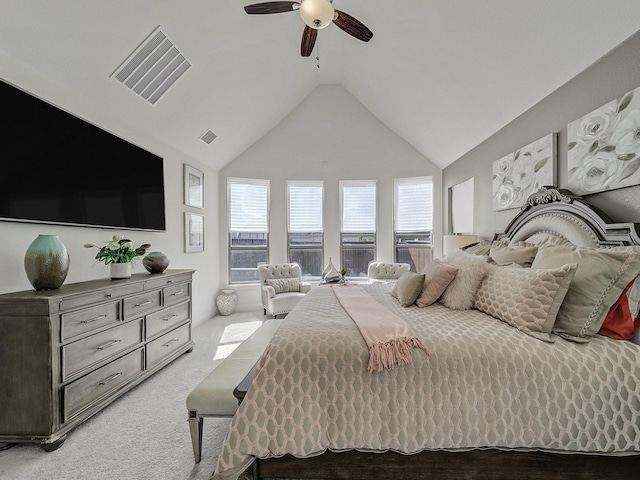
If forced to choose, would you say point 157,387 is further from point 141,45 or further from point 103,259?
point 141,45

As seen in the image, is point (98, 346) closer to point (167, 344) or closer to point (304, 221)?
point (167, 344)

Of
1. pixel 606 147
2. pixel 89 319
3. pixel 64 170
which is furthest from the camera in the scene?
pixel 64 170

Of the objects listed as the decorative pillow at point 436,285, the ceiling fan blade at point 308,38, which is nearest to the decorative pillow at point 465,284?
the decorative pillow at point 436,285

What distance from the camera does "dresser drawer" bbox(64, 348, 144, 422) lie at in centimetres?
185

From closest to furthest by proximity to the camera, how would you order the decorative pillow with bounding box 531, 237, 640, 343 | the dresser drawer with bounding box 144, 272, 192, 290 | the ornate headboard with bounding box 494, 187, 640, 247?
the decorative pillow with bounding box 531, 237, 640, 343 < the ornate headboard with bounding box 494, 187, 640, 247 < the dresser drawer with bounding box 144, 272, 192, 290

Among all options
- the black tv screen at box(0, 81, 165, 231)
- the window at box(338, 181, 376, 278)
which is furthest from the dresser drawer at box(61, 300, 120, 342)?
the window at box(338, 181, 376, 278)

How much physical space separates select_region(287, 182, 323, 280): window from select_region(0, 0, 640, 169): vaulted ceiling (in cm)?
151

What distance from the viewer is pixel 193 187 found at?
14.2 ft

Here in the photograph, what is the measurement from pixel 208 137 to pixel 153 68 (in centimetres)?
143

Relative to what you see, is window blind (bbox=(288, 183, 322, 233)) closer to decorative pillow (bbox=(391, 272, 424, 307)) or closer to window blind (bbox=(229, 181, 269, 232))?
window blind (bbox=(229, 181, 269, 232))

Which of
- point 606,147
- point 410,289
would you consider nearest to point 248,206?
point 410,289

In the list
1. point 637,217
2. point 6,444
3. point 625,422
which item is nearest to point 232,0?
point 637,217

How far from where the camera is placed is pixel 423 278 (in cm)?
239

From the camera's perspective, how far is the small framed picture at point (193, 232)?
409cm
